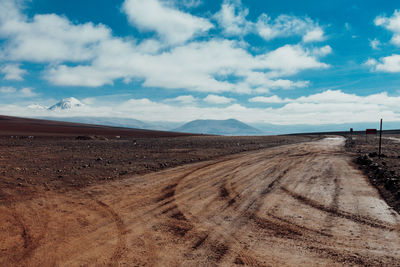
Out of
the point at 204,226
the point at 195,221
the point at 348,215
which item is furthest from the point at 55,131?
the point at 348,215

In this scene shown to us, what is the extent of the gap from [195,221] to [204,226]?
412mm

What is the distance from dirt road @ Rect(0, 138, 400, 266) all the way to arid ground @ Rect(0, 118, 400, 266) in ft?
0.08

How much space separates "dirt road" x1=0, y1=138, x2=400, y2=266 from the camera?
511 centimetres

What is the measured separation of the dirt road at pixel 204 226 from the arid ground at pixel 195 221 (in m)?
0.03

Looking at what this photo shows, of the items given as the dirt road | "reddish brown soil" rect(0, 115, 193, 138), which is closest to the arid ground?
the dirt road

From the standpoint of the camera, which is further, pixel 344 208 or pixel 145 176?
pixel 145 176

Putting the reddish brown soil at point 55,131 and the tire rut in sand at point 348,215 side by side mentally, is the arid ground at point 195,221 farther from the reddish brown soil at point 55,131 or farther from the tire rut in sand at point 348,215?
the reddish brown soil at point 55,131

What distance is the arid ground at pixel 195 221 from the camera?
514 centimetres

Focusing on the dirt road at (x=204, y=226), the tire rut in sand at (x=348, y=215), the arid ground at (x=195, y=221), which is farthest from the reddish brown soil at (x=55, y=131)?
the tire rut in sand at (x=348, y=215)

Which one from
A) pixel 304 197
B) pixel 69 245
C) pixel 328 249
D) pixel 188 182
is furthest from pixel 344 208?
pixel 69 245

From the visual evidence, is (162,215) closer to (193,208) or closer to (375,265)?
(193,208)

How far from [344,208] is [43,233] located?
871 centimetres

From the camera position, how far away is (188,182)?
37.7 ft

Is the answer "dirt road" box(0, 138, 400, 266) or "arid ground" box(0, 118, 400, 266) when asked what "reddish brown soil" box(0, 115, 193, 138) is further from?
"dirt road" box(0, 138, 400, 266)
